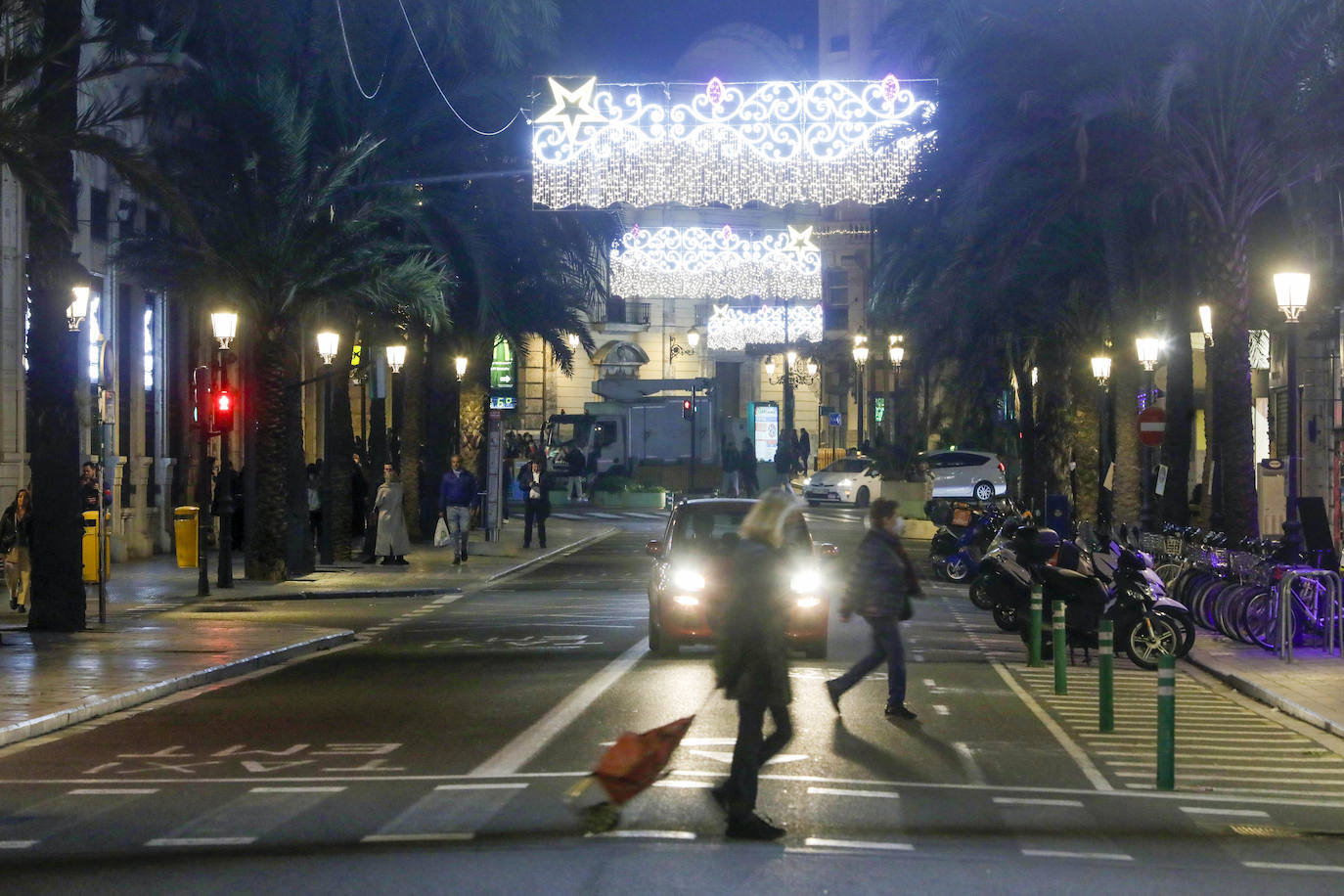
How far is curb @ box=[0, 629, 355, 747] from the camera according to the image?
42.1 feet

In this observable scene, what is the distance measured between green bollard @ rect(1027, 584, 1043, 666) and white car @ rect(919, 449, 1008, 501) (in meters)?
29.0

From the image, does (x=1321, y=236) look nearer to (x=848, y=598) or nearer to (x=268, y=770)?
(x=848, y=598)

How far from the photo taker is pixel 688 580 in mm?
17484

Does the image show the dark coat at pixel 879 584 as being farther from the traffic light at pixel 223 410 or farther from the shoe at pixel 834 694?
the traffic light at pixel 223 410

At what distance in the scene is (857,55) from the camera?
340ft

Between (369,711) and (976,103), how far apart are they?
1594cm

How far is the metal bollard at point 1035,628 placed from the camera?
16.9m


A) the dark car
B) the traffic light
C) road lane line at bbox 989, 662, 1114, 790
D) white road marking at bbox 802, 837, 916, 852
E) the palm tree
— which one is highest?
the palm tree

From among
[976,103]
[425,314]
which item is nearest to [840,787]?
[976,103]

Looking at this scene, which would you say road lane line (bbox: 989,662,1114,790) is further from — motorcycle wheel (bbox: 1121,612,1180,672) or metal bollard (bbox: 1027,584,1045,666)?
motorcycle wheel (bbox: 1121,612,1180,672)

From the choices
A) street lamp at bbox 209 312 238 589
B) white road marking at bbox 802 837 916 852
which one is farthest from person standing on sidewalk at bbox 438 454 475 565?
white road marking at bbox 802 837 916 852

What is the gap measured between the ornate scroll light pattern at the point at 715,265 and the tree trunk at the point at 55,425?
1762 inches

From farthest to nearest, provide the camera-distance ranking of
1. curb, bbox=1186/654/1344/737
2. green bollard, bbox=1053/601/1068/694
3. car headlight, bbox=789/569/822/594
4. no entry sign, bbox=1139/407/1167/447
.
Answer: no entry sign, bbox=1139/407/1167/447 < car headlight, bbox=789/569/822/594 < green bollard, bbox=1053/601/1068/694 < curb, bbox=1186/654/1344/737

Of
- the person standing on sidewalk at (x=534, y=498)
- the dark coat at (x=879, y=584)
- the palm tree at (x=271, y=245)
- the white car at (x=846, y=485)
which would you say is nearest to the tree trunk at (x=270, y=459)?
the palm tree at (x=271, y=245)
